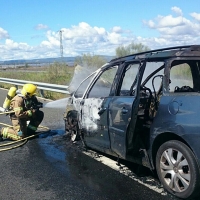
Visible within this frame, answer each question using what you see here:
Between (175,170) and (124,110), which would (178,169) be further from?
(124,110)

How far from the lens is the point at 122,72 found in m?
5.01

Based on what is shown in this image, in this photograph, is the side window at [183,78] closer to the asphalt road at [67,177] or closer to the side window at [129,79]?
the side window at [129,79]

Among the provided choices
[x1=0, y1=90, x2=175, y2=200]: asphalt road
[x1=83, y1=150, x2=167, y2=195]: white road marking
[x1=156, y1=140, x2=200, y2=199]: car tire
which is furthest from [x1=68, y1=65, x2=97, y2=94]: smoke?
Result: [x1=156, y1=140, x2=200, y2=199]: car tire

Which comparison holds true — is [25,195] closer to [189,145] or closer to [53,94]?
[189,145]

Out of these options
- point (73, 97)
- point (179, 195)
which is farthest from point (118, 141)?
point (73, 97)

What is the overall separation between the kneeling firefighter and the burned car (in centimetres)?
166

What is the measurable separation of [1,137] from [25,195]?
3.44m

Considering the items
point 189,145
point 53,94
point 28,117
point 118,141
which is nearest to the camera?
point 189,145

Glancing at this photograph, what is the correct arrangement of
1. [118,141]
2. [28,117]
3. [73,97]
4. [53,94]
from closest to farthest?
[118,141] < [73,97] < [28,117] < [53,94]

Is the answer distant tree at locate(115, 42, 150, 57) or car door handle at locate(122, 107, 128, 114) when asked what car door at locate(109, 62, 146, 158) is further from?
distant tree at locate(115, 42, 150, 57)

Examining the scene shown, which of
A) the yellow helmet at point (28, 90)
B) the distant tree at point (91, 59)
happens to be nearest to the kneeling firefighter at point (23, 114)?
the yellow helmet at point (28, 90)

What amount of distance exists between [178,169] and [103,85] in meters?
2.69

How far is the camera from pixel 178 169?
3.85 metres

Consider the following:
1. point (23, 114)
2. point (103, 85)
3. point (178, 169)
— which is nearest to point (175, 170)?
point (178, 169)
